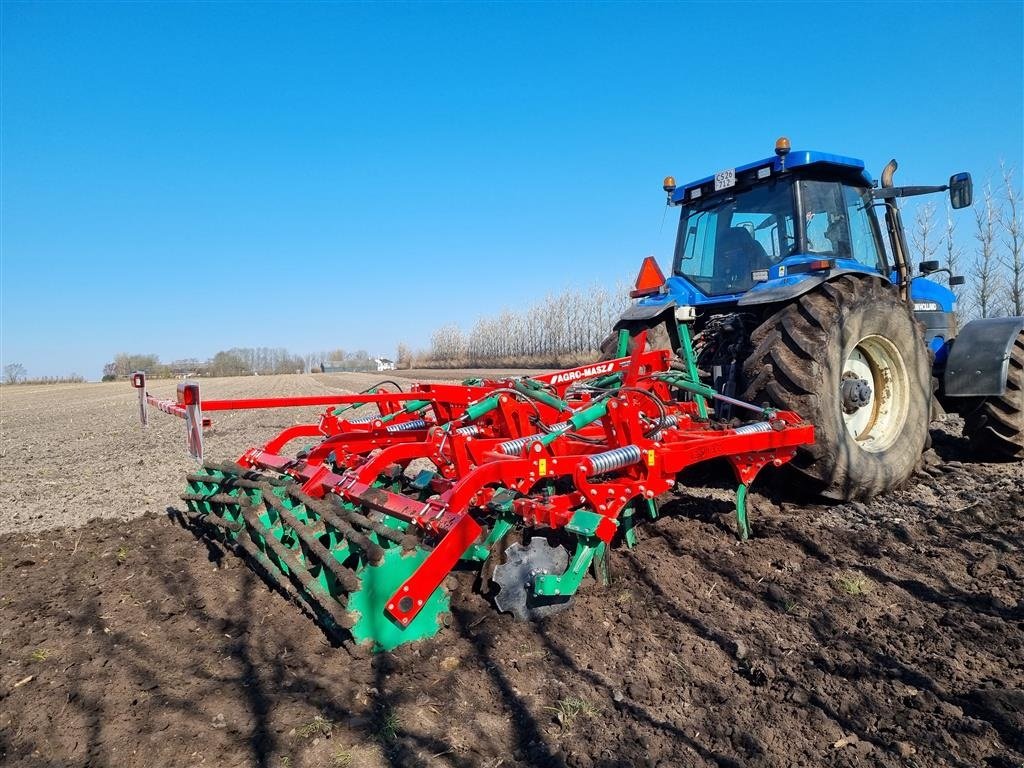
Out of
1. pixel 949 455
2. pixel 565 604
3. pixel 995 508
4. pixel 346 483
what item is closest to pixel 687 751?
pixel 565 604

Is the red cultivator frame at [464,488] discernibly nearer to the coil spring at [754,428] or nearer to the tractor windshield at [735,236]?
the coil spring at [754,428]

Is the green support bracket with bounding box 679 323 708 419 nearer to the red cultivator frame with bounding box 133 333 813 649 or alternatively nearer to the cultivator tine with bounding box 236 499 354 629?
the red cultivator frame with bounding box 133 333 813 649

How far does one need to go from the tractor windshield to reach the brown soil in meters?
1.79

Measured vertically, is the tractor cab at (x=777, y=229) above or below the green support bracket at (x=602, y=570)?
above

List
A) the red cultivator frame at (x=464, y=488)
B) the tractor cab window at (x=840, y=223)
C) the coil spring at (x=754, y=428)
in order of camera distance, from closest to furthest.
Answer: the red cultivator frame at (x=464, y=488), the coil spring at (x=754, y=428), the tractor cab window at (x=840, y=223)

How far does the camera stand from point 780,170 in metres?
4.45

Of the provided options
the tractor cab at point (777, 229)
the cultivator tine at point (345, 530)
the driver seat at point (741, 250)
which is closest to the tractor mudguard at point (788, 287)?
the tractor cab at point (777, 229)

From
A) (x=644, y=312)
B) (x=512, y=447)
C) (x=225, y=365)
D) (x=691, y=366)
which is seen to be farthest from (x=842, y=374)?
(x=225, y=365)

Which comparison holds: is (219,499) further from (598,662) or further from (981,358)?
Result: (981,358)

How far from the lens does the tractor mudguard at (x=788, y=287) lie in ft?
12.8

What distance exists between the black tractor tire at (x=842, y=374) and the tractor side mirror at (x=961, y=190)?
1.10 m

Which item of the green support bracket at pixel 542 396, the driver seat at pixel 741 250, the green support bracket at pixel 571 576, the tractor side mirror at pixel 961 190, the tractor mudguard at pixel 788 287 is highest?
the tractor side mirror at pixel 961 190

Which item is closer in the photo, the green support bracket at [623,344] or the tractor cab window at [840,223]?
the tractor cab window at [840,223]

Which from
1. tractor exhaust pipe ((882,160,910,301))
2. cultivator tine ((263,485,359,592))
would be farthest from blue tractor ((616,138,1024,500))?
cultivator tine ((263,485,359,592))
